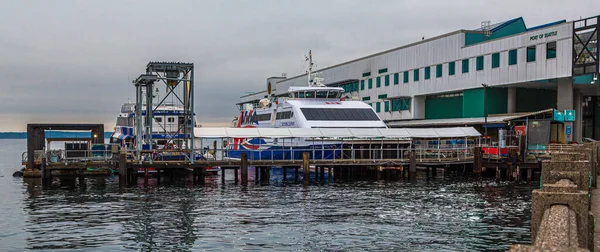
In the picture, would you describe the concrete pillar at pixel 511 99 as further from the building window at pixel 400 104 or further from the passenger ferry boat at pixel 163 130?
the passenger ferry boat at pixel 163 130

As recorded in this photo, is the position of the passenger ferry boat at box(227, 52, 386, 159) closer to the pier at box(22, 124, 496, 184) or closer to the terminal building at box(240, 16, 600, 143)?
the pier at box(22, 124, 496, 184)

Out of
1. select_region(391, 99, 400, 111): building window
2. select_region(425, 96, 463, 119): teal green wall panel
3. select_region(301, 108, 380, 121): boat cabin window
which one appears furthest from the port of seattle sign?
select_region(391, 99, 400, 111): building window

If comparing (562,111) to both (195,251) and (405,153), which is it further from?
(195,251)

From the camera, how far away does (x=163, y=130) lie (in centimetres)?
5000

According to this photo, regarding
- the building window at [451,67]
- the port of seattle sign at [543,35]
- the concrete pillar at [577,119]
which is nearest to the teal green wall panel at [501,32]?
the building window at [451,67]

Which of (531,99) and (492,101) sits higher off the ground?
(531,99)

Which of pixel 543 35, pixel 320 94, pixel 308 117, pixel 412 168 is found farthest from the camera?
pixel 320 94

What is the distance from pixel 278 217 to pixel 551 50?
36.2 meters

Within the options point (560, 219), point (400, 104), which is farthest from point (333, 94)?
point (560, 219)

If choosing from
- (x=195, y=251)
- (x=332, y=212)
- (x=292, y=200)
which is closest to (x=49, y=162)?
(x=292, y=200)

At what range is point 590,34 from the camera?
46906 millimetres

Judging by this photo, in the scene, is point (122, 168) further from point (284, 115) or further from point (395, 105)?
point (395, 105)

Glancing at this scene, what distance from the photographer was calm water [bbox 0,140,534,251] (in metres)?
18.8

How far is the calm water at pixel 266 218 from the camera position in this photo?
18781mm
